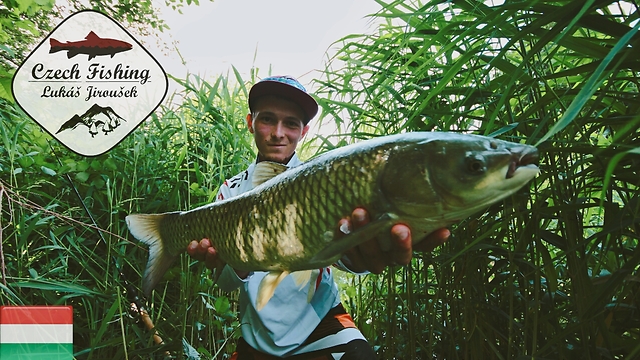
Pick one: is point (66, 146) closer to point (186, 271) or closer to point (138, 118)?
point (138, 118)

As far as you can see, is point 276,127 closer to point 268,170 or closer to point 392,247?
point 268,170

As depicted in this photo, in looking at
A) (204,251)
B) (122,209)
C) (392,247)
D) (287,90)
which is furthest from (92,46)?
(392,247)

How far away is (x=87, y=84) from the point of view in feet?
4.63

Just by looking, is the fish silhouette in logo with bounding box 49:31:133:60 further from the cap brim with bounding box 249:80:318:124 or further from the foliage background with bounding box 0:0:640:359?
the cap brim with bounding box 249:80:318:124

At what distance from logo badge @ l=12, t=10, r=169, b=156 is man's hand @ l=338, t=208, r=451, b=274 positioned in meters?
1.13

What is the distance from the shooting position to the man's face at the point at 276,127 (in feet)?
3.64

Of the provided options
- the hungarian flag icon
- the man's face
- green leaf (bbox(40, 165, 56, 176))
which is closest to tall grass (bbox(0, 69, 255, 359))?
green leaf (bbox(40, 165, 56, 176))

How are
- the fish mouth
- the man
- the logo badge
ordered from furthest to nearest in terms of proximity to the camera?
the logo badge, the man, the fish mouth

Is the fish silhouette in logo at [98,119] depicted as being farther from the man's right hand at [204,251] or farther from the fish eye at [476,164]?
the fish eye at [476,164]

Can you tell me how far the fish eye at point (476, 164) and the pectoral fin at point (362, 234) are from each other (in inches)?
3.9

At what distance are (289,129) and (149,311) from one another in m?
0.73

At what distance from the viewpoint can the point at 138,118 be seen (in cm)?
152

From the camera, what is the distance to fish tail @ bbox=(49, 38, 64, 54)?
1.41 m

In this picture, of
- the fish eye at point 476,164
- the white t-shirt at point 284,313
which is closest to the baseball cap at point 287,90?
the white t-shirt at point 284,313
